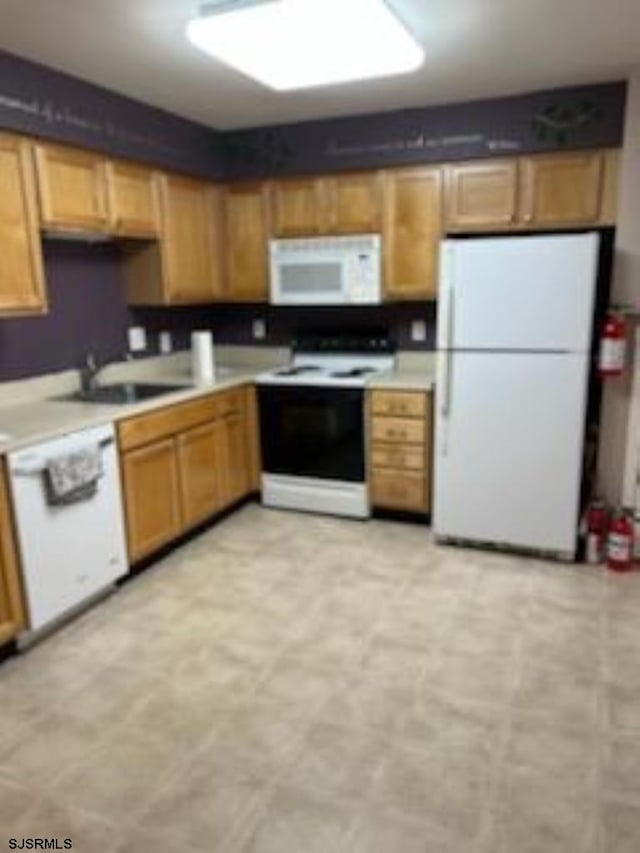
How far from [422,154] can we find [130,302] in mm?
1961

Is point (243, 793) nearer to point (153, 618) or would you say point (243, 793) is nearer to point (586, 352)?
point (153, 618)

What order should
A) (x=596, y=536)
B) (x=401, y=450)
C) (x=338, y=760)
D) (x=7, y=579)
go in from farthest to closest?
(x=401, y=450) < (x=596, y=536) < (x=7, y=579) < (x=338, y=760)

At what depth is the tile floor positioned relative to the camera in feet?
5.74

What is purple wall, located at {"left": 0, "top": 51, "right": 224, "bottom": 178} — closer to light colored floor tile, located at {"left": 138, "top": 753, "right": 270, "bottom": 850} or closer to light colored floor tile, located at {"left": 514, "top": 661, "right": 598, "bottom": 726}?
light colored floor tile, located at {"left": 138, "top": 753, "right": 270, "bottom": 850}

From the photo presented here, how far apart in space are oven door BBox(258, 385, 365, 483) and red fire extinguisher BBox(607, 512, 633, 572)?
1.41m

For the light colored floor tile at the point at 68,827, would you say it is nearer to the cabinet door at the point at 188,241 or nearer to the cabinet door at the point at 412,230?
the cabinet door at the point at 188,241

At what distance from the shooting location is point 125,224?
3443mm

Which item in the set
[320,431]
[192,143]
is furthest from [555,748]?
[192,143]

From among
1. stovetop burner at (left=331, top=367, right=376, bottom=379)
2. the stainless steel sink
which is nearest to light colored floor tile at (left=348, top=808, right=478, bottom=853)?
the stainless steel sink

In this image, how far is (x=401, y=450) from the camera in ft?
12.4

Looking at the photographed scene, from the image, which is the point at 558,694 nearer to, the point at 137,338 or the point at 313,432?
the point at 313,432

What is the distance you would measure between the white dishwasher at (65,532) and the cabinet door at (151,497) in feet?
0.26

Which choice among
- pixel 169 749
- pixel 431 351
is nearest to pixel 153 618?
pixel 169 749

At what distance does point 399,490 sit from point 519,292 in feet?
4.45
